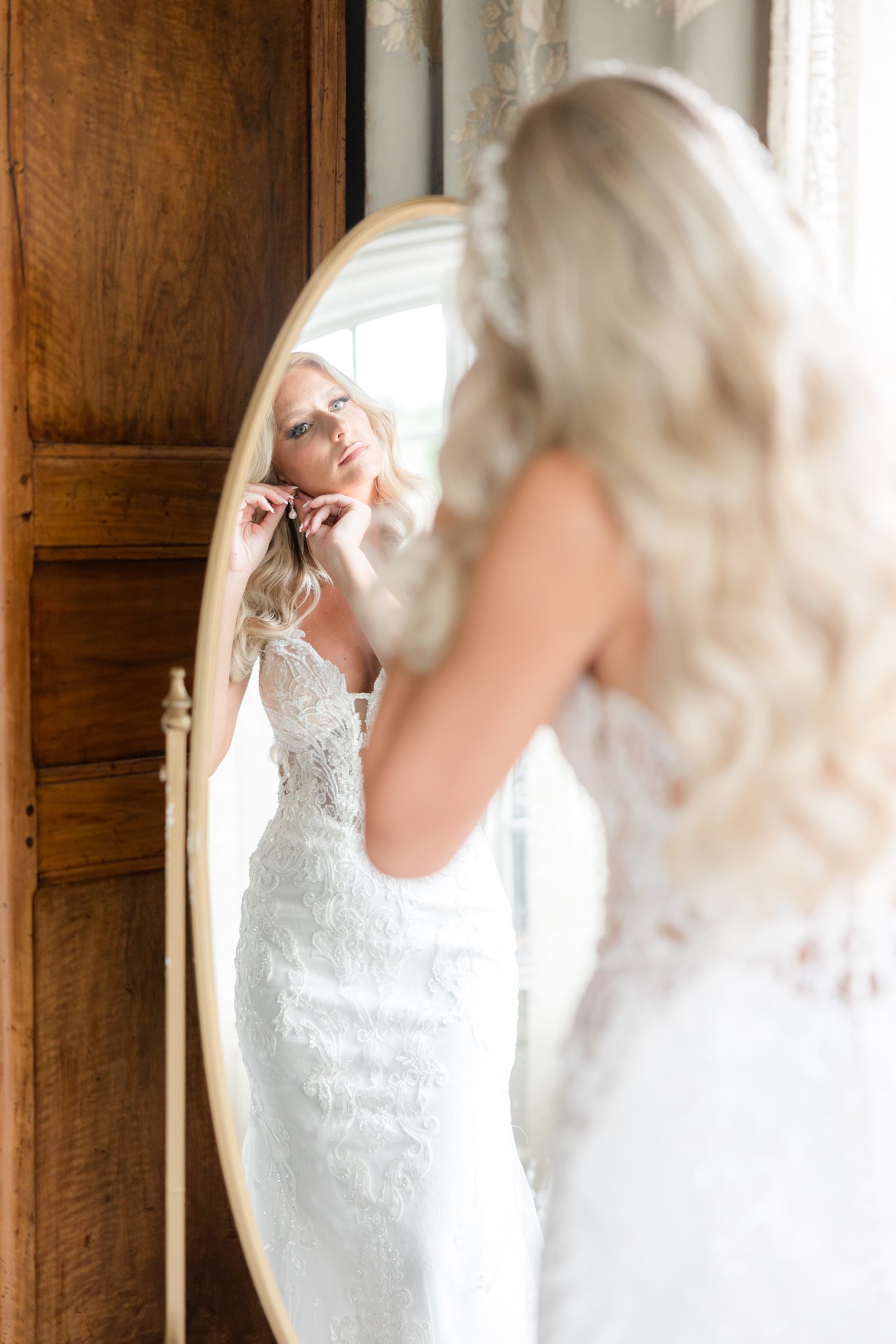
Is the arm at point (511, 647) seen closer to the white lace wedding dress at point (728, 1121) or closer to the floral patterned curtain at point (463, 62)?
the white lace wedding dress at point (728, 1121)

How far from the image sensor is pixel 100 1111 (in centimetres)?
152

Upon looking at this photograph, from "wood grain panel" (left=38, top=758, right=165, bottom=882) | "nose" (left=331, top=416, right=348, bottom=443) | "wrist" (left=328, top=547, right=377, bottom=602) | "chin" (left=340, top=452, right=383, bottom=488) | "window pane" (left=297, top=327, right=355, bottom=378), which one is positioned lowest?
"wood grain panel" (left=38, top=758, right=165, bottom=882)

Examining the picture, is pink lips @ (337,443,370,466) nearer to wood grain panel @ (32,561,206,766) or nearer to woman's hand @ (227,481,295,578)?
woman's hand @ (227,481,295,578)

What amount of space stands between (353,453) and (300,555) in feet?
0.43

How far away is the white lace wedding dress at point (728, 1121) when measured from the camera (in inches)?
36.0

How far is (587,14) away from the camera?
1464mm

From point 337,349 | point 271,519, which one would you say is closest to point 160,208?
point 337,349

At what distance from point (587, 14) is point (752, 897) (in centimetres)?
113

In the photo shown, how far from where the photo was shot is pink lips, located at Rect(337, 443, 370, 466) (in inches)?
53.7

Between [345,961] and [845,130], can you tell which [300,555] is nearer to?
[345,961]

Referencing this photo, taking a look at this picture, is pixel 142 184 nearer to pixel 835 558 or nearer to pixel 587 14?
pixel 587 14

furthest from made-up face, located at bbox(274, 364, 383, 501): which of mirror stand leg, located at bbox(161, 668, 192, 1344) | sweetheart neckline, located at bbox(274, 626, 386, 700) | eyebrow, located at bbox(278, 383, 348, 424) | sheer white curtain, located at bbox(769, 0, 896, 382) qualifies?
sheer white curtain, located at bbox(769, 0, 896, 382)

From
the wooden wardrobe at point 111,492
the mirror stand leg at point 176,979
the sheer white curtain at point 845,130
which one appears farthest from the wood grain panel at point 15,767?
the sheer white curtain at point 845,130

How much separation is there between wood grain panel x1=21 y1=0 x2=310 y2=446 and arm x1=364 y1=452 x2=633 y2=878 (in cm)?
76
